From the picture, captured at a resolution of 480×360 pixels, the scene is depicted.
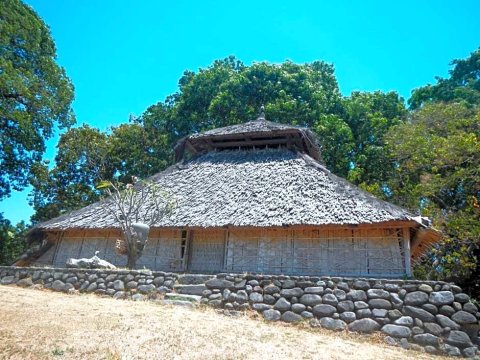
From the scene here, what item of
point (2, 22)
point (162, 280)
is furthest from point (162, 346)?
point (2, 22)

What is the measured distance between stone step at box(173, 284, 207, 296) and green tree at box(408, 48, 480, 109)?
25582mm

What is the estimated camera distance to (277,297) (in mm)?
7723

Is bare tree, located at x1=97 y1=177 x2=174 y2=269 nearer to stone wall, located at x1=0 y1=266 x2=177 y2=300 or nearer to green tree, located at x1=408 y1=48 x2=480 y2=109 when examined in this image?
stone wall, located at x1=0 y1=266 x2=177 y2=300

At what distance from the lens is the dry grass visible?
185 inches

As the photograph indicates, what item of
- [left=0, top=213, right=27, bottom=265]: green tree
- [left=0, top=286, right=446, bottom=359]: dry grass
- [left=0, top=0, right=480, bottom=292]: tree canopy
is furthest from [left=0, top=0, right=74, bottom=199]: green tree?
[left=0, top=286, right=446, bottom=359]: dry grass

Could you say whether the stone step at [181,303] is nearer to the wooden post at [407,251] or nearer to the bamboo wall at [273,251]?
the bamboo wall at [273,251]

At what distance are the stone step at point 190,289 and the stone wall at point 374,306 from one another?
1.15 feet

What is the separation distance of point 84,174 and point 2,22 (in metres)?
10.9

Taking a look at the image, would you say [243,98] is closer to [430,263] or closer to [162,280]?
[430,263]

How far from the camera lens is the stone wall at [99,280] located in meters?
8.85

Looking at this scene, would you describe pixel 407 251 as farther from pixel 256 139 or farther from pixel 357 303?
pixel 256 139

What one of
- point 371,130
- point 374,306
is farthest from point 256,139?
point 374,306

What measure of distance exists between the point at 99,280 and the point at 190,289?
8.95ft

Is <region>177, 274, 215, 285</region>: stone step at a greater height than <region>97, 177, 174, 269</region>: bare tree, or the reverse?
<region>97, 177, 174, 269</region>: bare tree
